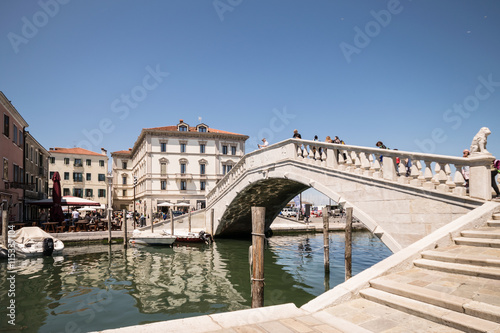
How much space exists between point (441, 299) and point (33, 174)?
89.7 ft

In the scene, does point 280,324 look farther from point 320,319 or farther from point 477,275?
point 477,275

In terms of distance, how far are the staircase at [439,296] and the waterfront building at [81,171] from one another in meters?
42.9

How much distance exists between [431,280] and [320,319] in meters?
1.56

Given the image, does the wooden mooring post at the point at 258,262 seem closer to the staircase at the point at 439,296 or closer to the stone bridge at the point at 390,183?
the staircase at the point at 439,296

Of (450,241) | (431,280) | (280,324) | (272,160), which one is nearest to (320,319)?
(280,324)

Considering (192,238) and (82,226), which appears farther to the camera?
(82,226)

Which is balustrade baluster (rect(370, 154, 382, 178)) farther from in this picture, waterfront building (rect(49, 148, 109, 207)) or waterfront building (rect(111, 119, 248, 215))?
waterfront building (rect(49, 148, 109, 207))

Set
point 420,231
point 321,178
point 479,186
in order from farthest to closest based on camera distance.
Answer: point 321,178
point 420,231
point 479,186

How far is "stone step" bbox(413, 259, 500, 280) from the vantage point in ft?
12.0

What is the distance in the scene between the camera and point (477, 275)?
378cm

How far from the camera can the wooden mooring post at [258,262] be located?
4480 millimetres

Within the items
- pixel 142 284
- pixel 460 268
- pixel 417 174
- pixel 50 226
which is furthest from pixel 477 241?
pixel 50 226

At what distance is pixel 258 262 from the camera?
4570 mm

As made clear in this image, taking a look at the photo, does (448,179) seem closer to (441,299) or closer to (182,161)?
(441,299)
